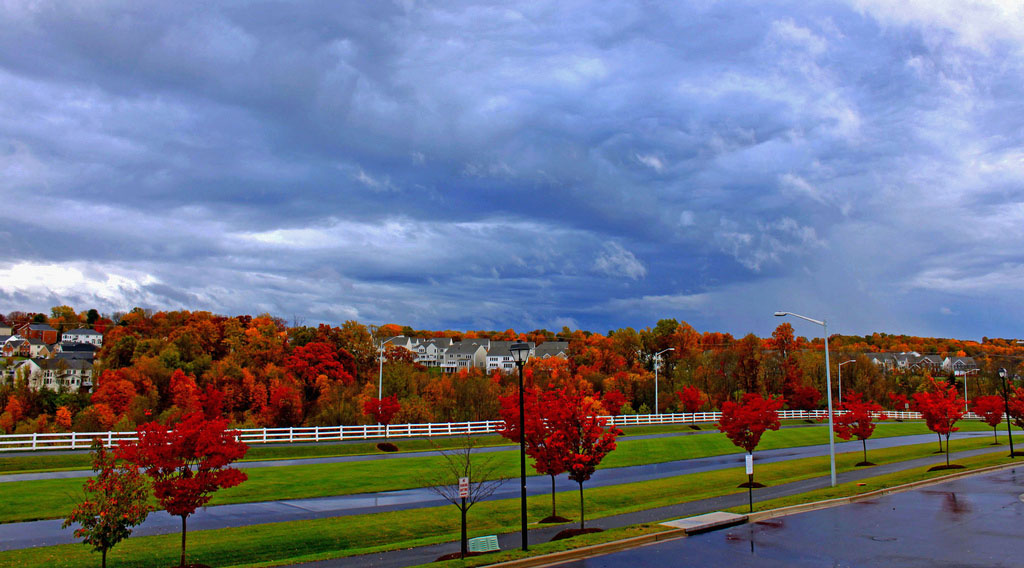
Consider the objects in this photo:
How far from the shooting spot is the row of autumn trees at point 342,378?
6888cm

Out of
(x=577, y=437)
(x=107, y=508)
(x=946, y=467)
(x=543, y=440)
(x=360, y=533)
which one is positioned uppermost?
(x=577, y=437)

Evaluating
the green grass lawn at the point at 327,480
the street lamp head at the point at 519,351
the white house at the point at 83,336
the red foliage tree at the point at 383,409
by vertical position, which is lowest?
the green grass lawn at the point at 327,480

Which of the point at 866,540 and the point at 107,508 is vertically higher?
the point at 107,508

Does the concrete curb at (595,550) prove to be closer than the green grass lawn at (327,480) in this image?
Yes

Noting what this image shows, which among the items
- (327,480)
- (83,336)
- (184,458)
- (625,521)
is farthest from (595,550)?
(83,336)

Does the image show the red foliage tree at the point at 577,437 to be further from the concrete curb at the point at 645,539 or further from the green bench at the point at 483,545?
the green bench at the point at 483,545

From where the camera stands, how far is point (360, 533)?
69.1 ft

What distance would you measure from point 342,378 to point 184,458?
69.0 meters

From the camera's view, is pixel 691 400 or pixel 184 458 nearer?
pixel 184 458

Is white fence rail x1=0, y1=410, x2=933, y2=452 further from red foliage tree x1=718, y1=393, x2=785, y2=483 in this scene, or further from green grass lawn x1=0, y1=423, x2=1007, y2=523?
red foliage tree x1=718, y1=393, x2=785, y2=483

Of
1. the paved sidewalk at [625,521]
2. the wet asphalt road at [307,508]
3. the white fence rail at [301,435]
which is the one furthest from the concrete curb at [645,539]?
the white fence rail at [301,435]

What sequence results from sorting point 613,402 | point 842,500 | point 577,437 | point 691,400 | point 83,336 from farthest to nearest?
1. point 83,336
2. point 691,400
3. point 613,402
4. point 842,500
5. point 577,437

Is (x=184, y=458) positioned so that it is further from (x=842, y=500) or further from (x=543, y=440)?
(x=842, y=500)

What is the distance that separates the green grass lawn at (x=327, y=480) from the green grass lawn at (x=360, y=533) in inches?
Answer: 246
